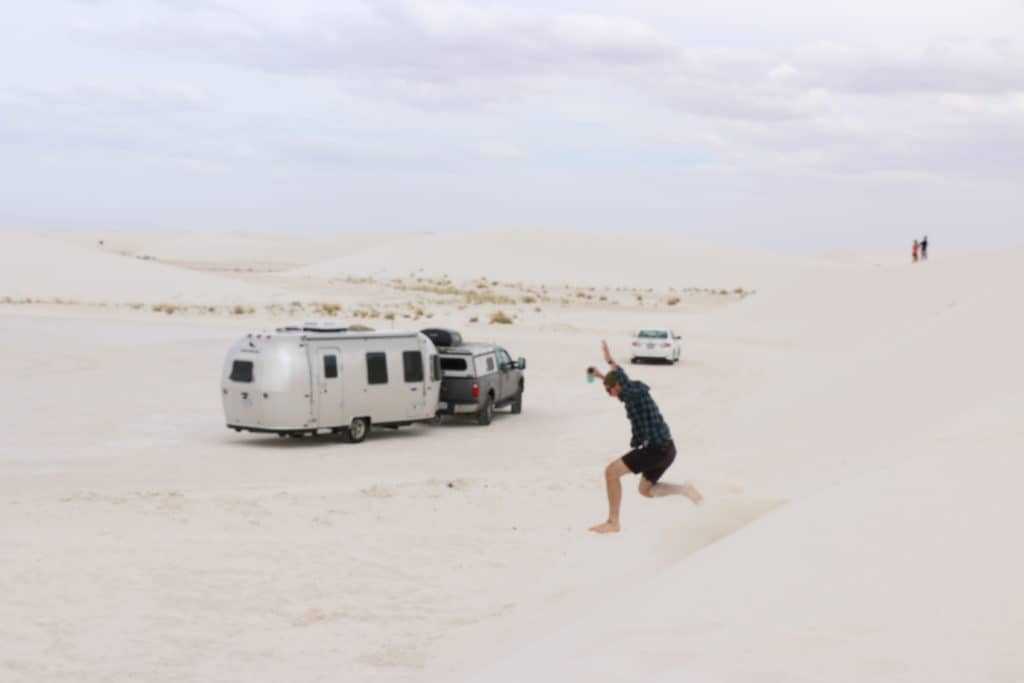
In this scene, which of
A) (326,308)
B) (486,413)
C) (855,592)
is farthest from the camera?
(326,308)

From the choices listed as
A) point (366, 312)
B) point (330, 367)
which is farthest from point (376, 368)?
point (366, 312)

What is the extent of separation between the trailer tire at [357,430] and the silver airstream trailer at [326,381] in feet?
0.06

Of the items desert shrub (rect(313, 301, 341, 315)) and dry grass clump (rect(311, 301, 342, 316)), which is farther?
desert shrub (rect(313, 301, 341, 315))

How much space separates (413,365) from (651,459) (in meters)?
12.3

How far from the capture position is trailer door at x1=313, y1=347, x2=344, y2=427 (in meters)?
23.6

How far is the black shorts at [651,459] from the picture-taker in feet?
44.1

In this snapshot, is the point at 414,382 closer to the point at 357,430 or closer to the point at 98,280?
the point at 357,430

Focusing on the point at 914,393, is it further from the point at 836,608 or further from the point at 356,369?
the point at 836,608

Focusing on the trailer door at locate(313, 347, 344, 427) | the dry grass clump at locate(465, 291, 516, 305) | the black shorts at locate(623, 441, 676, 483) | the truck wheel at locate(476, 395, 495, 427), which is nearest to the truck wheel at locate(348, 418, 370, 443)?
the trailer door at locate(313, 347, 344, 427)

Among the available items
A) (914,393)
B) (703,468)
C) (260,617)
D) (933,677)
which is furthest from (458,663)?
(914,393)

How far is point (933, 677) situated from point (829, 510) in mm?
3518

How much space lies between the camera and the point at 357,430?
80.7 feet

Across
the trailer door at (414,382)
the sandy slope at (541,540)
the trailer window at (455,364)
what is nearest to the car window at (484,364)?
the trailer window at (455,364)

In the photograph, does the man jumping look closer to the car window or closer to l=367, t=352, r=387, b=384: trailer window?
l=367, t=352, r=387, b=384: trailer window
